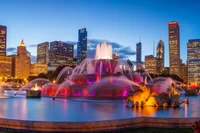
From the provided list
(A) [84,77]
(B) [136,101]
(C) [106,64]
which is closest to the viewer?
(B) [136,101]

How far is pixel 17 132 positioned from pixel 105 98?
17.9m

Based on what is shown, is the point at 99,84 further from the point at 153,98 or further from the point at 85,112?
the point at 85,112

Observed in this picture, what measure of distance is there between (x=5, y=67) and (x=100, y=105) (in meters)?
185

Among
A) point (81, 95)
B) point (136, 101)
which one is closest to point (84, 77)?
point (81, 95)

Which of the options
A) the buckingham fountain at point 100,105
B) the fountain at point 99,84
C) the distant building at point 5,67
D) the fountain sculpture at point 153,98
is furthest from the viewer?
the distant building at point 5,67

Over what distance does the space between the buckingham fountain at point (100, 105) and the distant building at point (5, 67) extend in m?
160

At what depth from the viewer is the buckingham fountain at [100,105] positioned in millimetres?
10235

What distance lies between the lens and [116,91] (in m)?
27.7

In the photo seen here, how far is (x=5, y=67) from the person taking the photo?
627 ft

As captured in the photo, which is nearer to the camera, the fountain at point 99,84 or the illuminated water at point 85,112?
the illuminated water at point 85,112

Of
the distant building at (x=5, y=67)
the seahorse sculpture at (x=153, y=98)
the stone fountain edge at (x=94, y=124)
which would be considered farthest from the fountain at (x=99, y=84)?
the distant building at (x=5, y=67)

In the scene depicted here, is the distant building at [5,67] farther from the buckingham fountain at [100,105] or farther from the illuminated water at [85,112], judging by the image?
the illuminated water at [85,112]

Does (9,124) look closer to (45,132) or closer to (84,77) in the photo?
(45,132)

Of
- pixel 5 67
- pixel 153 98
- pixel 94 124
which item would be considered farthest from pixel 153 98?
pixel 5 67
